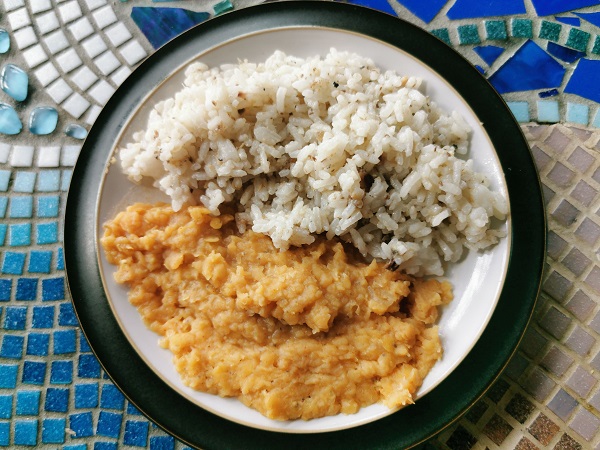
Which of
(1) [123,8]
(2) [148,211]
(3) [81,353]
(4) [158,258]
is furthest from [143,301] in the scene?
(1) [123,8]

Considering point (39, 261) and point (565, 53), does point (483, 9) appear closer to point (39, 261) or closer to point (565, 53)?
point (565, 53)

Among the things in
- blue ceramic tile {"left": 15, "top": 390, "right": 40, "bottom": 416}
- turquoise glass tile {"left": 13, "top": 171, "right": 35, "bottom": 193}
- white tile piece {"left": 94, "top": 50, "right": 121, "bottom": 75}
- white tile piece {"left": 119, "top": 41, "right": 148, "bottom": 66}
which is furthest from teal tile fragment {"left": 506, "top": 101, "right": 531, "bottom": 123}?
blue ceramic tile {"left": 15, "top": 390, "right": 40, "bottom": 416}

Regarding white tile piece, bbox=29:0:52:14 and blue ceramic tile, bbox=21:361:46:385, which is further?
white tile piece, bbox=29:0:52:14

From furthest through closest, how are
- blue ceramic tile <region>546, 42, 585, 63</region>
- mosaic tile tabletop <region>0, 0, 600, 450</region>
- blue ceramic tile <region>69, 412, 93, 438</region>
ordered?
blue ceramic tile <region>546, 42, 585, 63</region>, blue ceramic tile <region>69, 412, 93, 438</region>, mosaic tile tabletop <region>0, 0, 600, 450</region>

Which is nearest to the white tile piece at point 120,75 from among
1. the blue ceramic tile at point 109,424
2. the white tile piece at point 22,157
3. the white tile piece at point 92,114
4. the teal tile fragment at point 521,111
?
the white tile piece at point 92,114

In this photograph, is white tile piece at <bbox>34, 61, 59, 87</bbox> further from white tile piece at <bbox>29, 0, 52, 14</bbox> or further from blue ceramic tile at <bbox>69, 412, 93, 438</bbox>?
blue ceramic tile at <bbox>69, 412, 93, 438</bbox>

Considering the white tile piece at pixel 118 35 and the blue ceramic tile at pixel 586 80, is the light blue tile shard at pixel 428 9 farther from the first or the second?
the white tile piece at pixel 118 35
